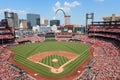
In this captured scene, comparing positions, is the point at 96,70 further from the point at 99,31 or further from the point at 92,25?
the point at 92,25

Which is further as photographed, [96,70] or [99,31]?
[99,31]

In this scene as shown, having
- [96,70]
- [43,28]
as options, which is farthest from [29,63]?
[43,28]

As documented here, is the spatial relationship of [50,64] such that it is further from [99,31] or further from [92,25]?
[92,25]

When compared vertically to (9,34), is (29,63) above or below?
below

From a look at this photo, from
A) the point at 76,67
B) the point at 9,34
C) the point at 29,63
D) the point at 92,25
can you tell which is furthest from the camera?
the point at 92,25

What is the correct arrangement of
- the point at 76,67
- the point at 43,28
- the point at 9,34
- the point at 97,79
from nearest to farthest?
the point at 97,79, the point at 76,67, the point at 9,34, the point at 43,28

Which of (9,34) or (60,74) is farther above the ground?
(9,34)

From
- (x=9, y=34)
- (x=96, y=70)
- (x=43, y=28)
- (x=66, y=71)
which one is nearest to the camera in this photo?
(x=96, y=70)

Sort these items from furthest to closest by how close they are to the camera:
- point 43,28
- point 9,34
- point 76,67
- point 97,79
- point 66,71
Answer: point 43,28, point 9,34, point 76,67, point 66,71, point 97,79

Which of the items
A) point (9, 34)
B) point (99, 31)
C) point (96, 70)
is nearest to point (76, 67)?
point (96, 70)
